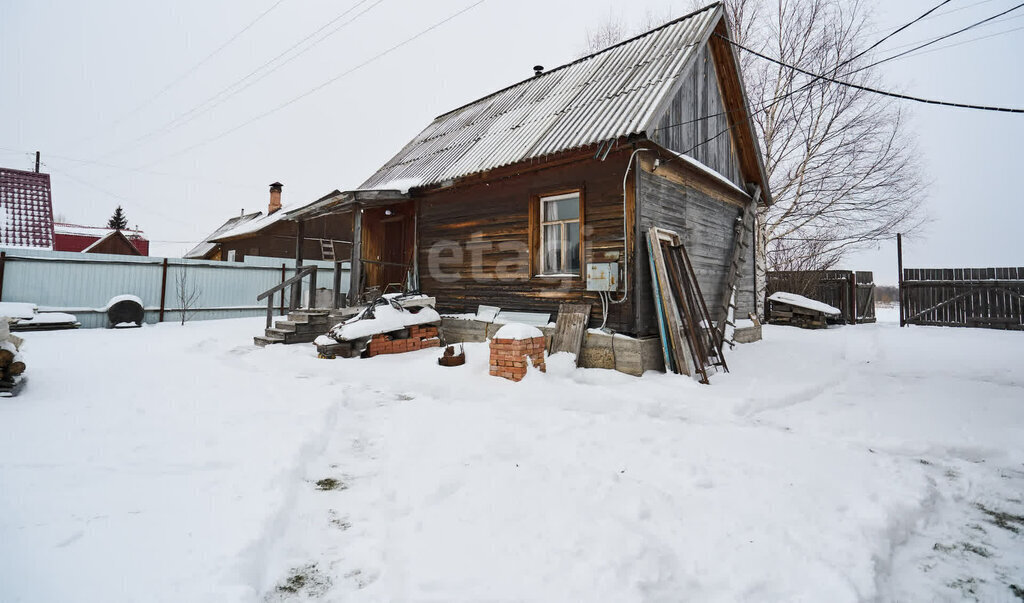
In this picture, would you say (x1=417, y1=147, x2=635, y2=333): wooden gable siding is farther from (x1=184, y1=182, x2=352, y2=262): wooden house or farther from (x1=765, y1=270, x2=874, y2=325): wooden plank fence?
(x1=184, y1=182, x2=352, y2=262): wooden house

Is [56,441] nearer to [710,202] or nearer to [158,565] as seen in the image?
[158,565]

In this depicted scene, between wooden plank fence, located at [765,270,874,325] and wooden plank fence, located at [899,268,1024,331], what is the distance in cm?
124

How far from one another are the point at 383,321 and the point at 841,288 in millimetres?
15377

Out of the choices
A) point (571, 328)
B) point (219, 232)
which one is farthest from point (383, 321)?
point (219, 232)

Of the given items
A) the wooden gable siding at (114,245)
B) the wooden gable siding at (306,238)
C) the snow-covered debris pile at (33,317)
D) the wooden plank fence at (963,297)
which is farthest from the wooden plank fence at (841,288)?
the wooden gable siding at (114,245)

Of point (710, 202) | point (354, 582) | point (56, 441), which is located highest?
point (710, 202)

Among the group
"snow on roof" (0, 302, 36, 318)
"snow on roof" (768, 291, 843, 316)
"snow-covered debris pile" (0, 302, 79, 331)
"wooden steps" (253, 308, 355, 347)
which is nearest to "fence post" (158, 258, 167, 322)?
"snow-covered debris pile" (0, 302, 79, 331)

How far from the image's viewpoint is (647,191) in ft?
21.7

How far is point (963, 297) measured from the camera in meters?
12.1

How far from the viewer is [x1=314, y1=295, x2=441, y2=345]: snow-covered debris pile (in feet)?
24.1

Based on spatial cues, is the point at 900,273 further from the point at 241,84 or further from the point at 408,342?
the point at 241,84

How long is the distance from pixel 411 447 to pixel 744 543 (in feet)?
7.58

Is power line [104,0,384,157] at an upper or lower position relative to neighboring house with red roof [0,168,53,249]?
upper

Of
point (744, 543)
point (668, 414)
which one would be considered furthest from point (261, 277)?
point (744, 543)
